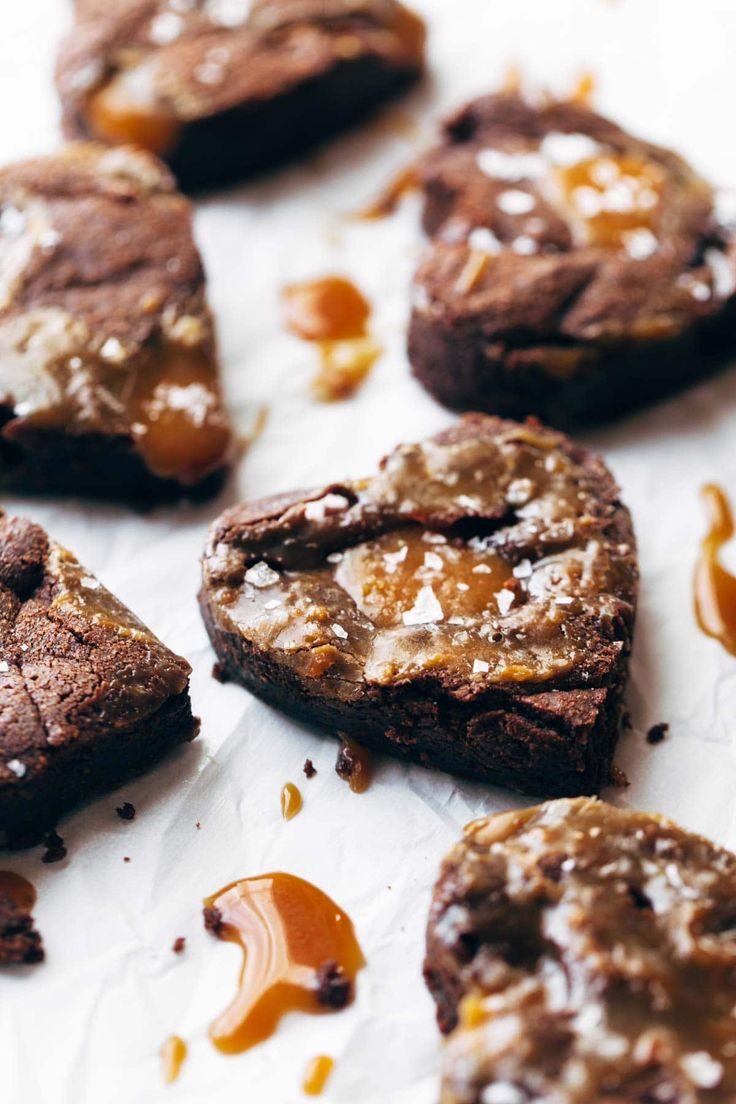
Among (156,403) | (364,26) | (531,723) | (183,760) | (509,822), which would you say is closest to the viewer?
(509,822)

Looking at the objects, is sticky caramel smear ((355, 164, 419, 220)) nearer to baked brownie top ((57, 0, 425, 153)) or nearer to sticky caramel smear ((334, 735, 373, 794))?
baked brownie top ((57, 0, 425, 153))

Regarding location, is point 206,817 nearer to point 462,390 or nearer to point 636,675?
point 636,675

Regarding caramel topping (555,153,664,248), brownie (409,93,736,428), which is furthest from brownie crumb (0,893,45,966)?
caramel topping (555,153,664,248)

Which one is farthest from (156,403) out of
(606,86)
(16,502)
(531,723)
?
(606,86)

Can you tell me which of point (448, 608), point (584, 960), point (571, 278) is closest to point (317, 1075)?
point (584, 960)

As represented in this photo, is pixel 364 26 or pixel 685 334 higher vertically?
pixel 364 26
